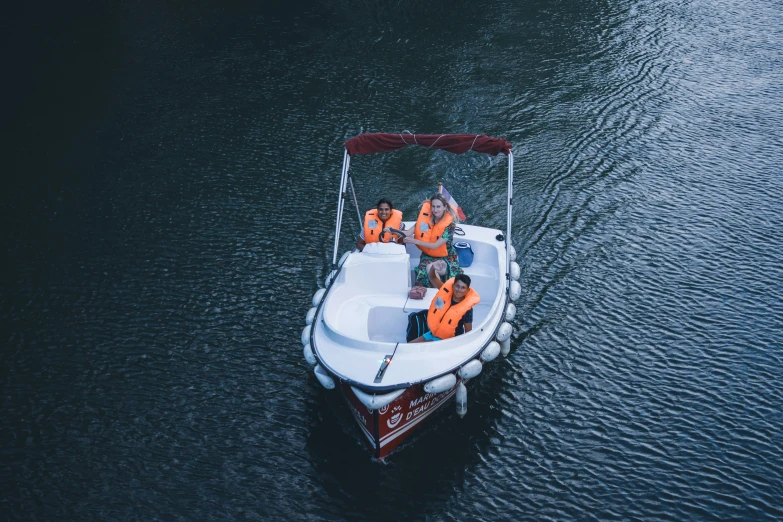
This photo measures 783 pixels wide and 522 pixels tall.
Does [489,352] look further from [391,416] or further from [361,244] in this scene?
[361,244]

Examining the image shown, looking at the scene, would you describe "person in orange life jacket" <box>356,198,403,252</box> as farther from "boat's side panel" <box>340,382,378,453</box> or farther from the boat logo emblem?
the boat logo emblem

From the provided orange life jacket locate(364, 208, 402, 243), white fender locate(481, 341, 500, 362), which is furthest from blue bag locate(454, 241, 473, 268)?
white fender locate(481, 341, 500, 362)

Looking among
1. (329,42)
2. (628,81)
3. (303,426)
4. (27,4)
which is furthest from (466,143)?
(27,4)

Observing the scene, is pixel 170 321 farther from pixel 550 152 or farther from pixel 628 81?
pixel 628 81

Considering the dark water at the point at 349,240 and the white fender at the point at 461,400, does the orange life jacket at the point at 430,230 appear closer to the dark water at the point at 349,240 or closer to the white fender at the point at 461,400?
the dark water at the point at 349,240

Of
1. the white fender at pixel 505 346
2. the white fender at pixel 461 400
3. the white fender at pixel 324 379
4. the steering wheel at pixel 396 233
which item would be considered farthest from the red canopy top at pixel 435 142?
the white fender at pixel 324 379

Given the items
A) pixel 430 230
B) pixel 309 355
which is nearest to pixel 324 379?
pixel 309 355
